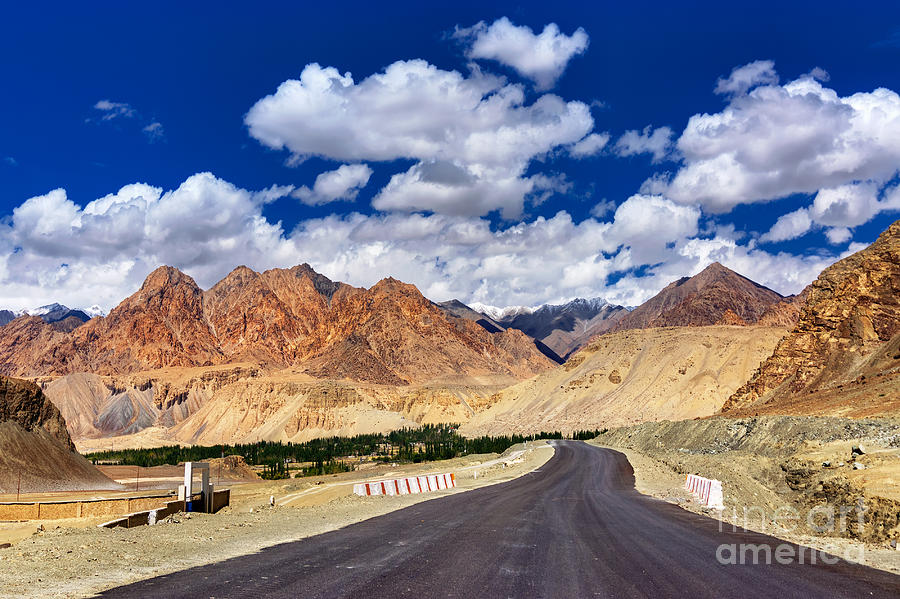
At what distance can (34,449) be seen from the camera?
45.2 meters

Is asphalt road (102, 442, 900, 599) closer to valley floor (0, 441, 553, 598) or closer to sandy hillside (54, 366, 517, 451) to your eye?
valley floor (0, 441, 553, 598)

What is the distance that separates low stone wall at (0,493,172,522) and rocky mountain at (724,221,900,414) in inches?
2054

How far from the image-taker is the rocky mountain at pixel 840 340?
2450 inches

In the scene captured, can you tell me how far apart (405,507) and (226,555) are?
38.1ft

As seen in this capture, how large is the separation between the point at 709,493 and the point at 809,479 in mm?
6553

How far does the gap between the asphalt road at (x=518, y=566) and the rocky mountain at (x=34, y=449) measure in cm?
3341

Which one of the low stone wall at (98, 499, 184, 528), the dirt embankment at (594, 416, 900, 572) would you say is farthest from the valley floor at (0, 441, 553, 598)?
the dirt embankment at (594, 416, 900, 572)

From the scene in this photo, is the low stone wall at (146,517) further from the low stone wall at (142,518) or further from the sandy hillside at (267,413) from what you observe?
the sandy hillside at (267,413)

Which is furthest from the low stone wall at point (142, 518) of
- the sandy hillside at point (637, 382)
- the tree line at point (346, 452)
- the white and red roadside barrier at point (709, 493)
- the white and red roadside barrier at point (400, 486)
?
the sandy hillside at point (637, 382)

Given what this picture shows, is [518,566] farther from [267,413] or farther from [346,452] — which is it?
[267,413]

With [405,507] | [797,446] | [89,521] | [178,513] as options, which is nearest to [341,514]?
[405,507]

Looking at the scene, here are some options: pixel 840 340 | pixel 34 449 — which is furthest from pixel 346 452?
pixel 840 340

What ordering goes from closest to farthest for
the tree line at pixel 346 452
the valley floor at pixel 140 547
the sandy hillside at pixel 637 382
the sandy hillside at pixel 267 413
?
1. the valley floor at pixel 140 547
2. the tree line at pixel 346 452
3. the sandy hillside at pixel 637 382
4. the sandy hillside at pixel 267 413

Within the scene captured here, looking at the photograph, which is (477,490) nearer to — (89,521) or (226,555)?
(89,521)
